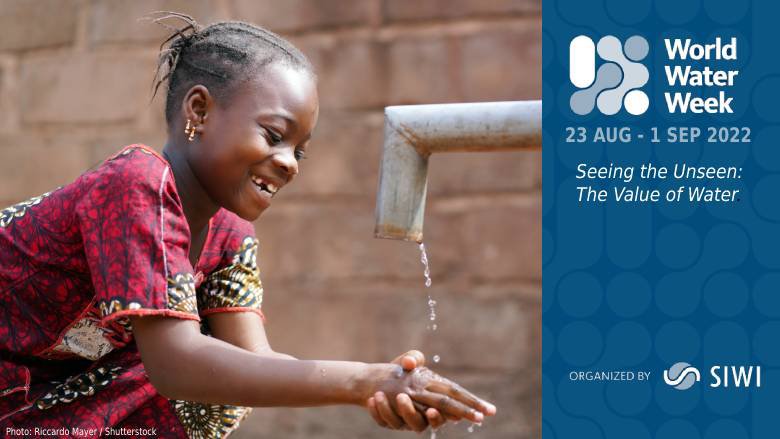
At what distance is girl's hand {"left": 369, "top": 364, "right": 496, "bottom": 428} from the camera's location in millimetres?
1567

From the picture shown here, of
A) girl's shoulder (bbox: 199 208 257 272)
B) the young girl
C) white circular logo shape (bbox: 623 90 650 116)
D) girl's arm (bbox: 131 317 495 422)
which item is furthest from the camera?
white circular logo shape (bbox: 623 90 650 116)

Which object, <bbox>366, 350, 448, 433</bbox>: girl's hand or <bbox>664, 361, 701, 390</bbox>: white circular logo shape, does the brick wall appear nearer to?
<bbox>664, 361, 701, 390</bbox>: white circular logo shape

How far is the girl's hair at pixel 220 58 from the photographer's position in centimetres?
216

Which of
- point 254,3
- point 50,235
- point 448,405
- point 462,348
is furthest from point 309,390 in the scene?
point 254,3

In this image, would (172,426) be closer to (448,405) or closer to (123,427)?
(123,427)

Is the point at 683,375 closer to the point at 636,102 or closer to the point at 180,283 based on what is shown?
the point at 636,102

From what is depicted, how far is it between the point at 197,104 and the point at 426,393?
2.81 ft

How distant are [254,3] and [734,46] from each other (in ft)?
6.02

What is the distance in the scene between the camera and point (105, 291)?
75.2 inches

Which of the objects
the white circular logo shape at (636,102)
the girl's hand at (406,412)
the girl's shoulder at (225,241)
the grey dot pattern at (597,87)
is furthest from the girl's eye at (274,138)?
the white circular logo shape at (636,102)

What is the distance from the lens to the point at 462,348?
12.5 feet

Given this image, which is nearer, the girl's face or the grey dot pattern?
the girl's face

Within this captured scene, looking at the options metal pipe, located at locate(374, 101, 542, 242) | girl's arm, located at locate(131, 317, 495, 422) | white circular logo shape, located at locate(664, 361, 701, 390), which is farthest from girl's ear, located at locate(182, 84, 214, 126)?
white circular logo shape, located at locate(664, 361, 701, 390)

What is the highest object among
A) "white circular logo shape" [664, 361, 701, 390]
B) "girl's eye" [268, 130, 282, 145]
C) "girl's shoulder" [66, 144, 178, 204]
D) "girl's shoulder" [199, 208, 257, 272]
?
"girl's eye" [268, 130, 282, 145]
